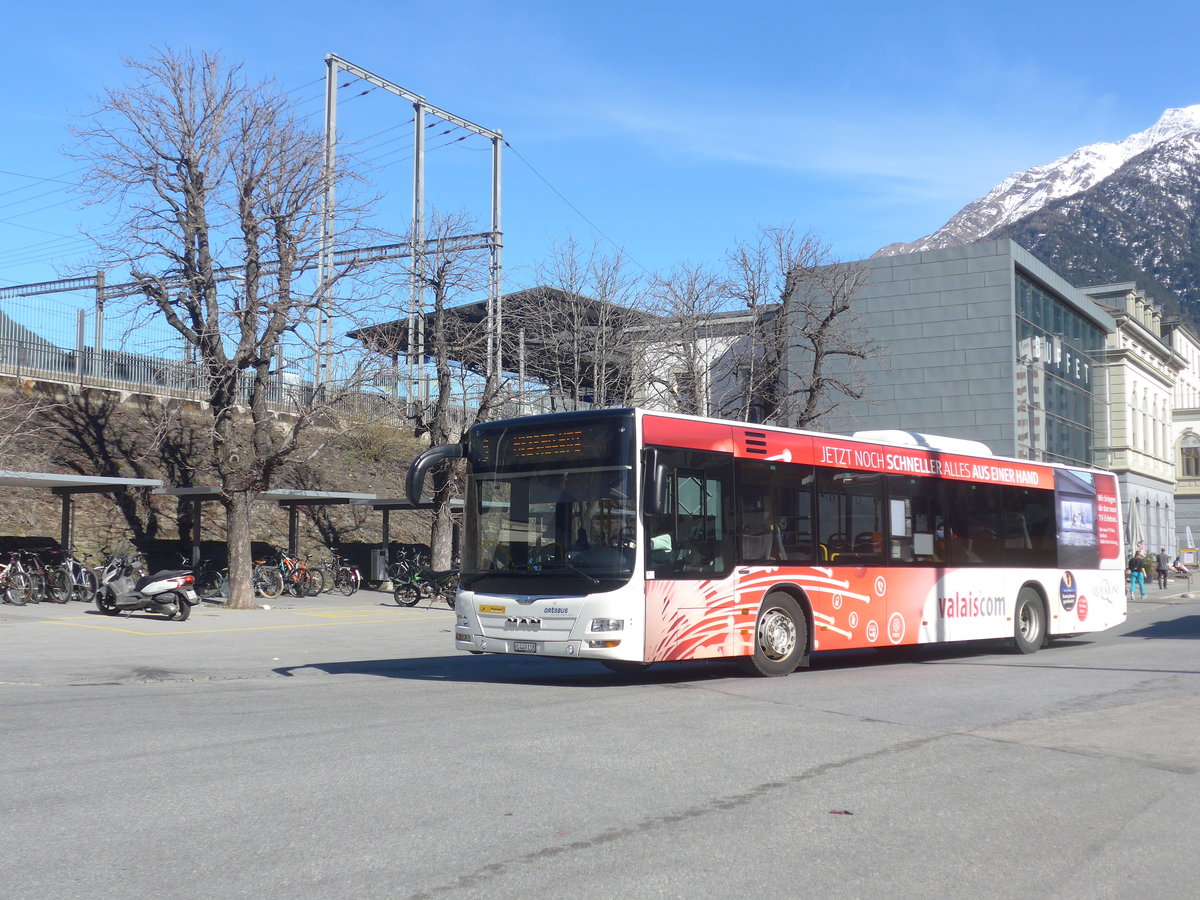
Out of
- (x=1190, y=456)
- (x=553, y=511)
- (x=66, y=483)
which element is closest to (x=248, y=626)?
(x=66, y=483)

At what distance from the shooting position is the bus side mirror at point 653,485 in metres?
11.5

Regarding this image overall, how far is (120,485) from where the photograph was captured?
24.8 m

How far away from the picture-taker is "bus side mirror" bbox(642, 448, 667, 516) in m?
11.5

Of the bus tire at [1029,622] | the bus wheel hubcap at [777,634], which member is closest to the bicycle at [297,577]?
the bus tire at [1029,622]

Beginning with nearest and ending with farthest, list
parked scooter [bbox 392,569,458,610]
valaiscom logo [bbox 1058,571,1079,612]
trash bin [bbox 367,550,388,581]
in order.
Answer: valaiscom logo [bbox 1058,571,1079,612], parked scooter [bbox 392,569,458,610], trash bin [bbox 367,550,388,581]

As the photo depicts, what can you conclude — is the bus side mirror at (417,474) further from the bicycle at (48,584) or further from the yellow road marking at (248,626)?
the bicycle at (48,584)

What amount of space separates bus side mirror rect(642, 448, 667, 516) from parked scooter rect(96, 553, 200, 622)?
13.7 m

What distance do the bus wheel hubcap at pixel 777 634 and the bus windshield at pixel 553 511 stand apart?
2.34 m

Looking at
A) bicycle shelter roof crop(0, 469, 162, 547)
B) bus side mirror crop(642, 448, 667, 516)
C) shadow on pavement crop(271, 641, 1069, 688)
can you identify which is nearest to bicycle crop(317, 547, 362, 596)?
bicycle shelter roof crop(0, 469, 162, 547)

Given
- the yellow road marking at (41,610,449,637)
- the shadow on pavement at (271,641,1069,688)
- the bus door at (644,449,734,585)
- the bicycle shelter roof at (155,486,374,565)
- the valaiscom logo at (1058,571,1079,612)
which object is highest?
the bicycle shelter roof at (155,486,374,565)

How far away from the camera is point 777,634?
1359cm

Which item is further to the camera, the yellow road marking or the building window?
the building window

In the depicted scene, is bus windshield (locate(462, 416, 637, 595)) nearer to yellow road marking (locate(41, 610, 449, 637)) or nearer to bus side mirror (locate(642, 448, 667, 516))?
bus side mirror (locate(642, 448, 667, 516))

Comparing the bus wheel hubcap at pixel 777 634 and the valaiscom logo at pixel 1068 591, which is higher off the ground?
the valaiscom logo at pixel 1068 591
